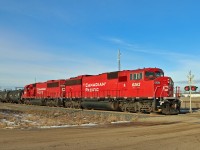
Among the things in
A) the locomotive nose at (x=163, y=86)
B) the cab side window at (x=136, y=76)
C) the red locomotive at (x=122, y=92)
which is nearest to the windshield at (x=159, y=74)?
the red locomotive at (x=122, y=92)

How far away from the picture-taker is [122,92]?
31.9m

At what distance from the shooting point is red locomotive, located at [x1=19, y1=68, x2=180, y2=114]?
27859 millimetres

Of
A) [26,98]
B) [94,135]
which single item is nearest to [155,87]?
[94,135]

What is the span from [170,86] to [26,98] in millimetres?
36838

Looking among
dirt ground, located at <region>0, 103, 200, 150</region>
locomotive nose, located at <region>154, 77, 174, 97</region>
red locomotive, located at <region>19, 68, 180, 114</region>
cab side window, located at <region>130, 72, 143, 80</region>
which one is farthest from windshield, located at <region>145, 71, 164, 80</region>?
dirt ground, located at <region>0, 103, 200, 150</region>

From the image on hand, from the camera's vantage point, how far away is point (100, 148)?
10.3 metres

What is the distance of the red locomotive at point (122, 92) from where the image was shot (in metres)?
27.9

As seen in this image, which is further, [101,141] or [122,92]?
[122,92]

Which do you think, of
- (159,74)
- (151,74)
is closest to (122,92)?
(151,74)

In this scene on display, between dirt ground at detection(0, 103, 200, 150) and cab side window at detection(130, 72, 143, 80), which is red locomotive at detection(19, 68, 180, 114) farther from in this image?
dirt ground at detection(0, 103, 200, 150)

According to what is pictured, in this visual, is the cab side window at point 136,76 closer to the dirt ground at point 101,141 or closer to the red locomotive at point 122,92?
the red locomotive at point 122,92

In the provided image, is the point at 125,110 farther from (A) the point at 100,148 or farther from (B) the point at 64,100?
(A) the point at 100,148

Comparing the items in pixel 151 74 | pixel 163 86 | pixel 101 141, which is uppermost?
pixel 151 74

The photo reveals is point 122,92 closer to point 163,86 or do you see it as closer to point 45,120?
point 163,86
